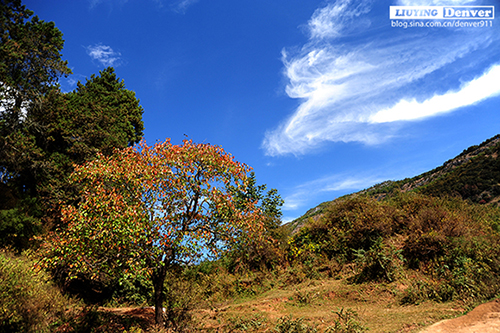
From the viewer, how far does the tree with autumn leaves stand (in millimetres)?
8258

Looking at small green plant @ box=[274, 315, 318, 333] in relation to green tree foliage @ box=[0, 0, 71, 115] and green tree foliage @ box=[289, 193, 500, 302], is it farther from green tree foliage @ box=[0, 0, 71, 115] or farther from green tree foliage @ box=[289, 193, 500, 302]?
green tree foliage @ box=[0, 0, 71, 115]

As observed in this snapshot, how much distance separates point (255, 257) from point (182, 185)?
1157cm

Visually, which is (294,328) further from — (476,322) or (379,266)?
(379,266)

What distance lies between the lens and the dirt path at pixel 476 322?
6.55 meters

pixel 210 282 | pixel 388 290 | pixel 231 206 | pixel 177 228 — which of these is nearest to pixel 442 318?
pixel 388 290

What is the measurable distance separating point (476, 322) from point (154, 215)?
29.1 ft

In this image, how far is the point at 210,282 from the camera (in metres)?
18.4

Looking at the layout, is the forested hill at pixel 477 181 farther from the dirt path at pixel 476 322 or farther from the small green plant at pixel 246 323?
the small green plant at pixel 246 323

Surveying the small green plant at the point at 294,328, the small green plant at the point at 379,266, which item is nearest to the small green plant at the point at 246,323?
the small green plant at the point at 294,328

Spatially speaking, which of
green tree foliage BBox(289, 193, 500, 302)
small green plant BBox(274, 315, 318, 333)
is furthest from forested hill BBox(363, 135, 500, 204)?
small green plant BBox(274, 315, 318, 333)

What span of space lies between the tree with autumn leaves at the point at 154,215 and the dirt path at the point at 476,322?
543 centimetres

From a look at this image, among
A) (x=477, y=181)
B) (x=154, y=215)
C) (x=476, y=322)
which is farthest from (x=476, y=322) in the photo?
(x=477, y=181)

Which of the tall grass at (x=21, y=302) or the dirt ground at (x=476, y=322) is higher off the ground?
the tall grass at (x=21, y=302)

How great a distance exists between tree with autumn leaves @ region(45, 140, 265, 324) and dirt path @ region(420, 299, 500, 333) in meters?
5.43
